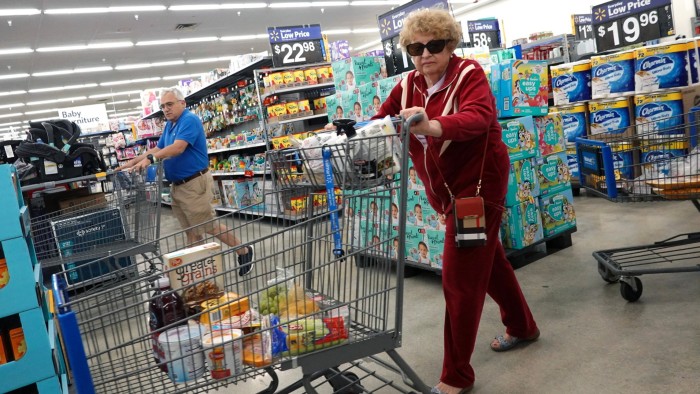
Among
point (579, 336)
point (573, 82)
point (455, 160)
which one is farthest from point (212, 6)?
point (579, 336)

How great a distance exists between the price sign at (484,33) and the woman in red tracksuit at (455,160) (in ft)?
17.7

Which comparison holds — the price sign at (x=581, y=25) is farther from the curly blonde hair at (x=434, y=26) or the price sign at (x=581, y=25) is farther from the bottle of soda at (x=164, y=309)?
the bottle of soda at (x=164, y=309)

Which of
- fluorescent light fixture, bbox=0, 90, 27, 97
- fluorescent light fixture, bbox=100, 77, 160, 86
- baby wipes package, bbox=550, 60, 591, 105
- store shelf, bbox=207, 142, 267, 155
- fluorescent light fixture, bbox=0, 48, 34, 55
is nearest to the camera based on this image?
baby wipes package, bbox=550, 60, 591, 105

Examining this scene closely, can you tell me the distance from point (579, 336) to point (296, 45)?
5510 millimetres

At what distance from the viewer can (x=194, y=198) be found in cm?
470

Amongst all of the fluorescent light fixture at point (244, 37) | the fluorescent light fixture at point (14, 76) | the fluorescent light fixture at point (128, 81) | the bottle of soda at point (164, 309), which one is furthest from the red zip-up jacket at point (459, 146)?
the fluorescent light fixture at point (128, 81)

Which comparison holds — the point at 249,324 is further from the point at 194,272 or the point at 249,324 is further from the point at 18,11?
the point at 18,11

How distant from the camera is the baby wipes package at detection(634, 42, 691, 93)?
194 inches

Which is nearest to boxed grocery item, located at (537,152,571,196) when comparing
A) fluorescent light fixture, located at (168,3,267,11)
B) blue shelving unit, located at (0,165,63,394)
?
blue shelving unit, located at (0,165,63,394)

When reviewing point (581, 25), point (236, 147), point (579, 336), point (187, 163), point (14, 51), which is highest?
point (14, 51)

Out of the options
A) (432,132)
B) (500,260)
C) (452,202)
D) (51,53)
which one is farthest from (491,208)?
(51,53)

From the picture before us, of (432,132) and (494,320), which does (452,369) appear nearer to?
(494,320)

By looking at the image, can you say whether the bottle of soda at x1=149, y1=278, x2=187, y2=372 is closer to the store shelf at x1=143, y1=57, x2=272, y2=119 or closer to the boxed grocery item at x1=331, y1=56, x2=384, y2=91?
the boxed grocery item at x1=331, y1=56, x2=384, y2=91

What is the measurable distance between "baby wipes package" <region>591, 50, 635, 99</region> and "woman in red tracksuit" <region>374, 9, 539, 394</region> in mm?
4022
